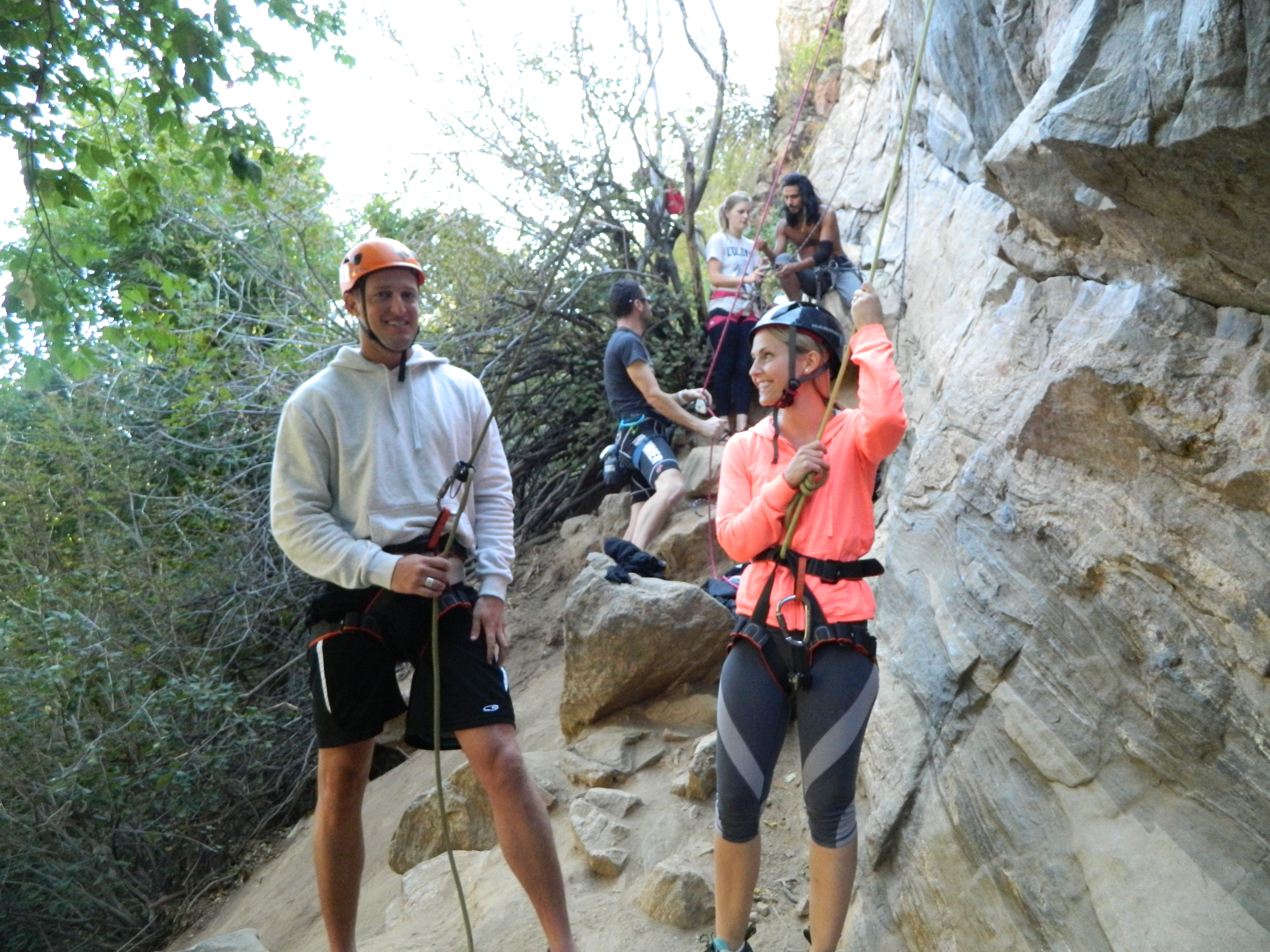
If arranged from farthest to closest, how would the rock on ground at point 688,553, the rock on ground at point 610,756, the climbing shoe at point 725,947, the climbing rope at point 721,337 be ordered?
the rock on ground at point 688,553
the climbing rope at point 721,337
the rock on ground at point 610,756
the climbing shoe at point 725,947

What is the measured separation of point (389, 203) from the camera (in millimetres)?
9477

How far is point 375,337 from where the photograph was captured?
135 inches

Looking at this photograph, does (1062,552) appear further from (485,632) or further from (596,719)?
(596,719)

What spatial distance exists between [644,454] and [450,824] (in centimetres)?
256

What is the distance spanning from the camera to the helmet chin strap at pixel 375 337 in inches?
135

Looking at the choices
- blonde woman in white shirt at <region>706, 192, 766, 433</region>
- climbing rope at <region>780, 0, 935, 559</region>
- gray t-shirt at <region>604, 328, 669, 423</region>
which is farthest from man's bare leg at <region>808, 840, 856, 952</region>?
blonde woman in white shirt at <region>706, 192, 766, 433</region>

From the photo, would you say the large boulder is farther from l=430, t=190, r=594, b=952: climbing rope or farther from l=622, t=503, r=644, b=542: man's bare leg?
l=430, t=190, r=594, b=952: climbing rope

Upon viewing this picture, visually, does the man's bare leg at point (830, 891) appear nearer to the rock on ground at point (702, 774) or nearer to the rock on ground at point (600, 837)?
the rock on ground at point (600, 837)

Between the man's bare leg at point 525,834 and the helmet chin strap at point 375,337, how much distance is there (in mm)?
1215

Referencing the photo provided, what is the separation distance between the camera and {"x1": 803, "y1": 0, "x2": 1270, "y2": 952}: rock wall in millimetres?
2336

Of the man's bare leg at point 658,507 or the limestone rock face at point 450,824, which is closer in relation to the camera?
the limestone rock face at point 450,824

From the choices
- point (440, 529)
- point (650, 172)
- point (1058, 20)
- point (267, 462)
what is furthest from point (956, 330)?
point (267, 462)

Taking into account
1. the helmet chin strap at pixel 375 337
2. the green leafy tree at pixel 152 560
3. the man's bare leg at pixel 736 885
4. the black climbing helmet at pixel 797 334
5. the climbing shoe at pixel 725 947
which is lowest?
the green leafy tree at pixel 152 560

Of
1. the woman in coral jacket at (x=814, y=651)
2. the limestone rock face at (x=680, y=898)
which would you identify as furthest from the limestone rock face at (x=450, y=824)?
the woman in coral jacket at (x=814, y=651)
